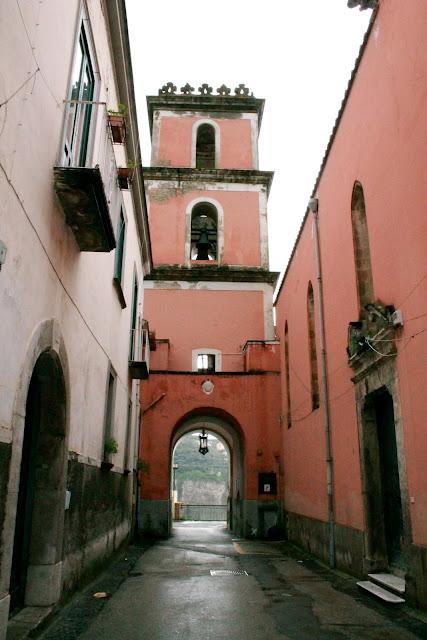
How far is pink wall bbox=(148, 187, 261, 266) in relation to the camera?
20.7 meters

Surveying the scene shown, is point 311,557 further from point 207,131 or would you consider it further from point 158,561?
point 207,131

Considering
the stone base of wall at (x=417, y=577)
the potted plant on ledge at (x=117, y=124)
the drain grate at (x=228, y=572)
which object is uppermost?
the potted plant on ledge at (x=117, y=124)

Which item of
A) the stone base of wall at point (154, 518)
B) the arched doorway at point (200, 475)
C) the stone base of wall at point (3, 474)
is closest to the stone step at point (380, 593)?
the stone base of wall at point (3, 474)

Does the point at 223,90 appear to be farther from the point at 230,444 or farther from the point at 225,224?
the point at 230,444

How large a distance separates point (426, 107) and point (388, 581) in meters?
5.96

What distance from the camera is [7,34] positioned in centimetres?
375

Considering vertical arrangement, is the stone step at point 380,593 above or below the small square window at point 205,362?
below

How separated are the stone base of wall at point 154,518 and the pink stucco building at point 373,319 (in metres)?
4.74

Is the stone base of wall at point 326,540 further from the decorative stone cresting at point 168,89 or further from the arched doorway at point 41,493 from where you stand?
the decorative stone cresting at point 168,89

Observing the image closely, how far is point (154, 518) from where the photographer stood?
52.5 feet

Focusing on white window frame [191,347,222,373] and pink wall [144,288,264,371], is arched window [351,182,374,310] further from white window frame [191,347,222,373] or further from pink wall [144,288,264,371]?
white window frame [191,347,222,373]

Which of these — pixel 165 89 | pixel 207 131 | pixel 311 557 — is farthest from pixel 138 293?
pixel 165 89

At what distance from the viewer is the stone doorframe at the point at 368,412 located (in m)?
6.72

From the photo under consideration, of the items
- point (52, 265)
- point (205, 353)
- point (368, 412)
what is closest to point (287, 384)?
point (205, 353)
